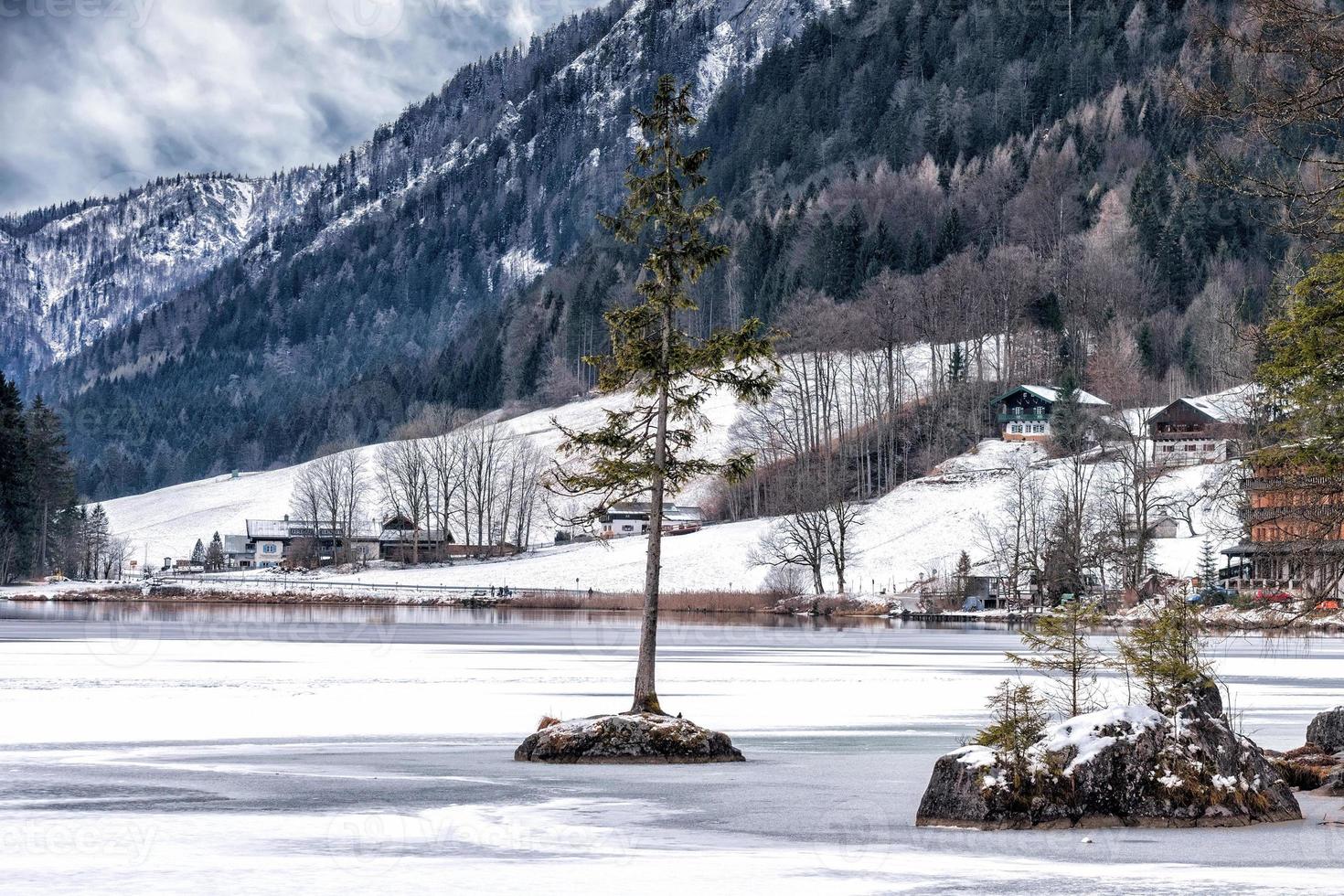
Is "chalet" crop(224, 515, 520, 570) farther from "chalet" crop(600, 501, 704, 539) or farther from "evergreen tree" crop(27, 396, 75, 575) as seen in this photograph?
"evergreen tree" crop(27, 396, 75, 575)

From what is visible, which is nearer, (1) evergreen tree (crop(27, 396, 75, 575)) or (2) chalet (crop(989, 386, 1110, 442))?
(1) evergreen tree (crop(27, 396, 75, 575))

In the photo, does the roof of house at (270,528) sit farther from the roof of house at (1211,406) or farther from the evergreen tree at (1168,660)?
the evergreen tree at (1168,660)

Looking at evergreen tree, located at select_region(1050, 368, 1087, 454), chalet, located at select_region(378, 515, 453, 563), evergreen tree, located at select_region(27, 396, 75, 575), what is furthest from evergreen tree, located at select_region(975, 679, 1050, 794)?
chalet, located at select_region(378, 515, 453, 563)

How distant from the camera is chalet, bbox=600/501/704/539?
13851 centimetres

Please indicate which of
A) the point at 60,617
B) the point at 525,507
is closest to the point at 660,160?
the point at 60,617

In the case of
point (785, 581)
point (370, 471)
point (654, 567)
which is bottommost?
point (654, 567)

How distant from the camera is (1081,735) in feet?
55.3

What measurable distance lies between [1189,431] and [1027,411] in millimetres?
15378

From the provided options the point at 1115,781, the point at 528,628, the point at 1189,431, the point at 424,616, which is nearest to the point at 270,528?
the point at 424,616

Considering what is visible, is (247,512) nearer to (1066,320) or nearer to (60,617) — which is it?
(1066,320)

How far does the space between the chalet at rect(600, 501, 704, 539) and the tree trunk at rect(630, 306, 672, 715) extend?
4252 inches

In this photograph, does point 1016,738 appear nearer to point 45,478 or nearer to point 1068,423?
point 1068,423

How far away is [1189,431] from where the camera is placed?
131750 mm

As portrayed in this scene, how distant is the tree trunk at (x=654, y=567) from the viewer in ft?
83.3
